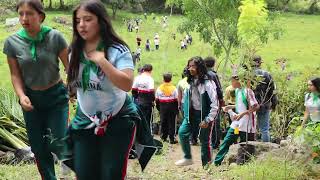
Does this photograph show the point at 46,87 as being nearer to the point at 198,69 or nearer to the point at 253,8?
the point at 198,69

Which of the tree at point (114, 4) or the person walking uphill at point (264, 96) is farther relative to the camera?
the tree at point (114, 4)

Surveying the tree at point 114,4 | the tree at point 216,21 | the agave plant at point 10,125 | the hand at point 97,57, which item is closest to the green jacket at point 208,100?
the agave plant at point 10,125

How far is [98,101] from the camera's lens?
2.97 meters

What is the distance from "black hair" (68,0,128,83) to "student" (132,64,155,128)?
644cm

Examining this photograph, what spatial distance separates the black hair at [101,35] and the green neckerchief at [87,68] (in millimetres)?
26

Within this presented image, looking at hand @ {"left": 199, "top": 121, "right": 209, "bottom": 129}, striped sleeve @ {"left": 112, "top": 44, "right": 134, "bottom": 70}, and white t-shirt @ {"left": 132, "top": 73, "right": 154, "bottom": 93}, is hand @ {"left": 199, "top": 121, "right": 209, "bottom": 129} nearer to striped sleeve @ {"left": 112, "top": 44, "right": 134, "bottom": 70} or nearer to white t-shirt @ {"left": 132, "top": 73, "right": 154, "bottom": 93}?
striped sleeve @ {"left": 112, "top": 44, "right": 134, "bottom": 70}

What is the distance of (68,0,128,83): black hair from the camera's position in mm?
2873

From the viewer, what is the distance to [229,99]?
876 centimetres

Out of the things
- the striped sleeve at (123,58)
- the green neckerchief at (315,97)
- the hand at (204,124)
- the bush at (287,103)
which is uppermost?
the striped sleeve at (123,58)

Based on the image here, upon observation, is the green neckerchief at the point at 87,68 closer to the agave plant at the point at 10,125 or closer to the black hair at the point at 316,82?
the black hair at the point at 316,82

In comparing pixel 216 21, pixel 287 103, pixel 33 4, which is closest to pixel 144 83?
pixel 287 103

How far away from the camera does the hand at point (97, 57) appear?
275 centimetres

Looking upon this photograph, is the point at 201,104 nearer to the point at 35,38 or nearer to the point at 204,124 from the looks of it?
the point at 204,124

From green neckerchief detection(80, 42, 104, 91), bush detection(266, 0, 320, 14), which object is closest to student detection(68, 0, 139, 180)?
green neckerchief detection(80, 42, 104, 91)
